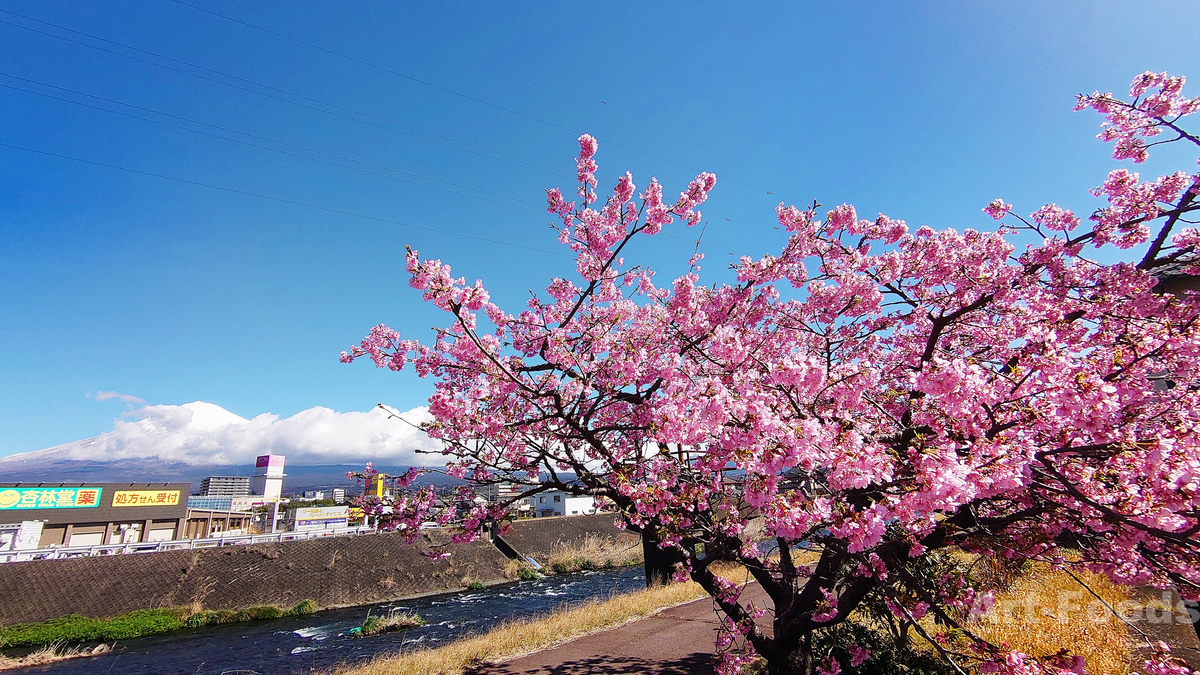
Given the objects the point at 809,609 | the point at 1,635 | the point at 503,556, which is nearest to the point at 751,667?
the point at 809,609

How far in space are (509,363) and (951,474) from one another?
14.4 feet

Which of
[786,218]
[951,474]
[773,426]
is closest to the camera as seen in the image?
[951,474]

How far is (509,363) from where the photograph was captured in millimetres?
5957

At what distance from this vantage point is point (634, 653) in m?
9.35

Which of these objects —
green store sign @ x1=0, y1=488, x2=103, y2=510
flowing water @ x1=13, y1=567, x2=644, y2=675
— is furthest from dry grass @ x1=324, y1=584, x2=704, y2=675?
green store sign @ x1=0, y1=488, x2=103, y2=510

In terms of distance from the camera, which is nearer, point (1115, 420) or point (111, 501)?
point (1115, 420)

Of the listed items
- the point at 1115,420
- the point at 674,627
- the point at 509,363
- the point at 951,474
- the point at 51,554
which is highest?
the point at 509,363

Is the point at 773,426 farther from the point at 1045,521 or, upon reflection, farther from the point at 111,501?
the point at 111,501

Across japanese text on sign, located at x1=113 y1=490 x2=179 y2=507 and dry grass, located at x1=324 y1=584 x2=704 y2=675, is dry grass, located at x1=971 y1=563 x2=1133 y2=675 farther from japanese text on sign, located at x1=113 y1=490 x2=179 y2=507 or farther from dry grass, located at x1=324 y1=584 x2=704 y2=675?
japanese text on sign, located at x1=113 y1=490 x2=179 y2=507

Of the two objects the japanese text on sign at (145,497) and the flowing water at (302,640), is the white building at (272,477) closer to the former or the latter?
the japanese text on sign at (145,497)

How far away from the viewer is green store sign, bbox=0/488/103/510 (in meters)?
29.1

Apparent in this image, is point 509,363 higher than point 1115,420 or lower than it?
higher

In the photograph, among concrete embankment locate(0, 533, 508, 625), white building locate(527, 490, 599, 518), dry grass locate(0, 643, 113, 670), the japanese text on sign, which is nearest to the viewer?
dry grass locate(0, 643, 113, 670)

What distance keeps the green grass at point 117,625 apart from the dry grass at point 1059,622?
27225 millimetres
